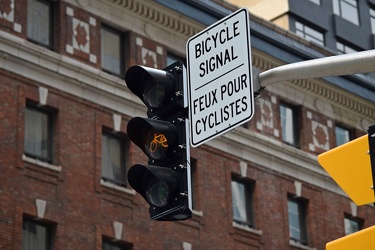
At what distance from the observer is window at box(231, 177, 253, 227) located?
3853 cm

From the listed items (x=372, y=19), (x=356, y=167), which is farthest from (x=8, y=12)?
(x=356, y=167)

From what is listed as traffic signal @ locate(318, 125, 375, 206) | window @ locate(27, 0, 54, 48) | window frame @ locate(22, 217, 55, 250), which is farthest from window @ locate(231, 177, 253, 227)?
traffic signal @ locate(318, 125, 375, 206)

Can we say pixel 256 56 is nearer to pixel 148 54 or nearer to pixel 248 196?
pixel 248 196

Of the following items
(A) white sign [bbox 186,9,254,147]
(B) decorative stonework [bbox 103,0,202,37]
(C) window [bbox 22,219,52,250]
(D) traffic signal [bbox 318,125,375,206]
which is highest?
(B) decorative stonework [bbox 103,0,202,37]

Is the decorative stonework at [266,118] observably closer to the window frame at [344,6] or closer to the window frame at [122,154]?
the window frame at [122,154]

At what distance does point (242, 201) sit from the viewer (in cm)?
3894

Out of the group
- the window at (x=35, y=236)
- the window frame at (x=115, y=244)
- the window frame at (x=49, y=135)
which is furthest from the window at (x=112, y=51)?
the window at (x=35, y=236)

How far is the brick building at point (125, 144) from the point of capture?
3209cm

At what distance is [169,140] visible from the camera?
399 inches

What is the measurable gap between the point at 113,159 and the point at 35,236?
4312 millimetres

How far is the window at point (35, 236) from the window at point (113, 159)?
3.09 m

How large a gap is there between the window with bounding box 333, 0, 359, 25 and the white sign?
4064 cm

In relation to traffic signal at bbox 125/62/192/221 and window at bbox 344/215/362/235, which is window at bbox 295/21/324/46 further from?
traffic signal at bbox 125/62/192/221

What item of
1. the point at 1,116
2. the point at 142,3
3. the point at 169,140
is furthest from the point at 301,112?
the point at 169,140
